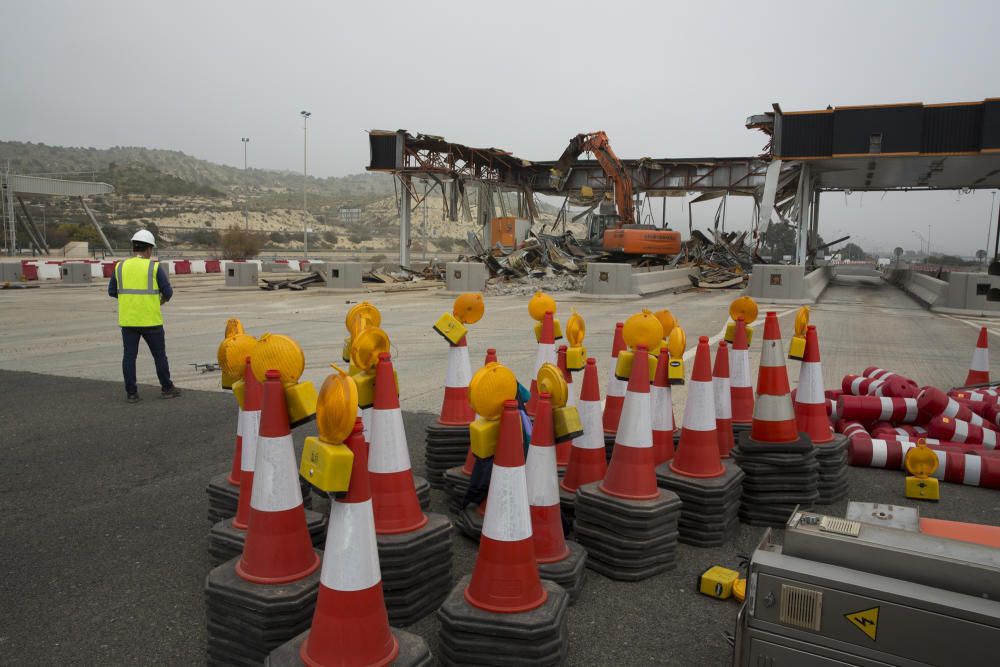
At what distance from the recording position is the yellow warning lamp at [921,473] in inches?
181

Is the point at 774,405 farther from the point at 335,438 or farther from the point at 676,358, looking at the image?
the point at 335,438

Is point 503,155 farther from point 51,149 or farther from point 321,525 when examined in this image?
point 51,149

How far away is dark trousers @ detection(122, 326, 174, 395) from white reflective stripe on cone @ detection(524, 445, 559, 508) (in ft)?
19.7

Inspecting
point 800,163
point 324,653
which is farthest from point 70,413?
point 800,163

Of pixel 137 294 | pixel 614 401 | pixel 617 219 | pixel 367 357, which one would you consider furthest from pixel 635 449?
pixel 617 219

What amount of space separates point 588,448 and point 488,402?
1378 millimetres

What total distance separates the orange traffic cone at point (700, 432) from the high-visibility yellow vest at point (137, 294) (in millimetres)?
6304

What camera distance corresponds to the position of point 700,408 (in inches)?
157

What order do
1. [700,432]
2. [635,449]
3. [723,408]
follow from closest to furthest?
[635,449] < [700,432] < [723,408]

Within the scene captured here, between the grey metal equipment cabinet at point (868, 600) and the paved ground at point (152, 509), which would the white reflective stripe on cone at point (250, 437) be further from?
the grey metal equipment cabinet at point (868, 600)

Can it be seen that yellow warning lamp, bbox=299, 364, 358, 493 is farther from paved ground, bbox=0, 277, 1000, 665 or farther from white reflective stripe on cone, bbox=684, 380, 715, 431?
white reflective stripe on cone, bbox=684, 380, 715, 431

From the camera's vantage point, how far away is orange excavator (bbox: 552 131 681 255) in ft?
93.6

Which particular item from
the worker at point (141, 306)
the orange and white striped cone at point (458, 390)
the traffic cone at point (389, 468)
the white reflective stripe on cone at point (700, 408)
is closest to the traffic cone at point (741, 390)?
the white reflective stripe on cone at point (700, 408)

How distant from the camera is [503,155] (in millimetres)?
33688
